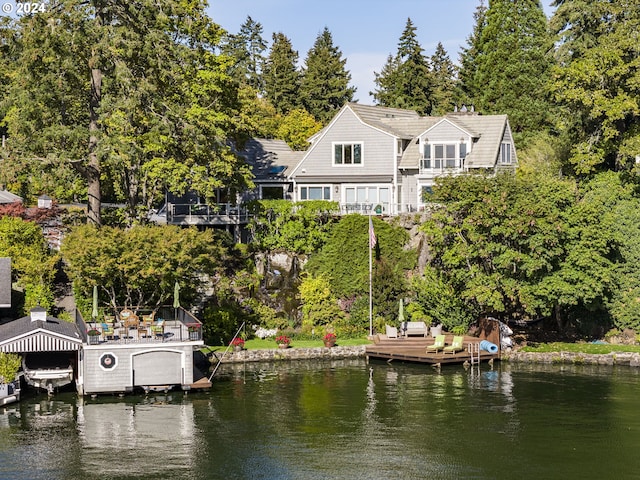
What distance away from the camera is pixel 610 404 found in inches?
1614

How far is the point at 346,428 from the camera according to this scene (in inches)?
1469

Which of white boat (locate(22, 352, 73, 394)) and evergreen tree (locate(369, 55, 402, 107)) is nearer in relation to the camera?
white boat (locate(22, 352, 73, 394))

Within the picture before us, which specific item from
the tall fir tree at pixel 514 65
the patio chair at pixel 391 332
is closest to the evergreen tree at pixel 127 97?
the patio chair at pixel 391 332

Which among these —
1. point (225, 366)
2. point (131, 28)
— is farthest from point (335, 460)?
point (131, 28)

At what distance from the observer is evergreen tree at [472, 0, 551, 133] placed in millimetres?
85125

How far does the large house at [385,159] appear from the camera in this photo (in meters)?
65.8

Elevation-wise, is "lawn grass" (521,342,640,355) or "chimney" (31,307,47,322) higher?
"chimney" (31,307,47,322)

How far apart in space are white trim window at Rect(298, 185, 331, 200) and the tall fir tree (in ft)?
84.4

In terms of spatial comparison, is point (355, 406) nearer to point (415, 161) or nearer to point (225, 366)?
point (225, 366)

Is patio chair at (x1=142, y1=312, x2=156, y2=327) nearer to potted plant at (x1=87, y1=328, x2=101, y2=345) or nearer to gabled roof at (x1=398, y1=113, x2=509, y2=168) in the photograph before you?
potted plant at (x1=87, y1=328, x2=101, y2=345)

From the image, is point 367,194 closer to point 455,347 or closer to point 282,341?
point 282,341

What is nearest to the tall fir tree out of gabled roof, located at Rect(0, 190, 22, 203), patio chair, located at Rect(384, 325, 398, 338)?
patio chair, located at Rect(384, 325, 398, 338)

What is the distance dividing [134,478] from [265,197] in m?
40.4

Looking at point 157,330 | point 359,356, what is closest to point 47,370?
point 157,330
